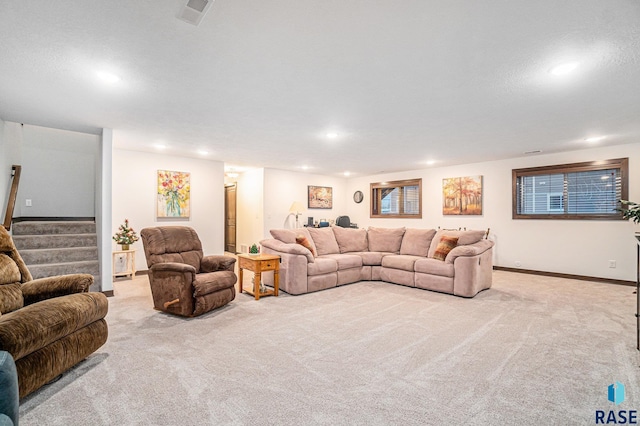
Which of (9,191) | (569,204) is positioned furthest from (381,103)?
(9,191)

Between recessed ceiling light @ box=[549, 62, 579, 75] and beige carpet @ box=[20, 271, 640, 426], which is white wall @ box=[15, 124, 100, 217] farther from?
recessed ceiling light @ box=[549, 62, 579, 75]

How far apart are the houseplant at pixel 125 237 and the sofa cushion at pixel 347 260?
358 cm

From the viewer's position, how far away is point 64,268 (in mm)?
4641

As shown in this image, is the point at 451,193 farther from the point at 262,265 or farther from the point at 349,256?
the point at 262,265

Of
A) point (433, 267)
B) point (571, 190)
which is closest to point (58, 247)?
point (433, 267)

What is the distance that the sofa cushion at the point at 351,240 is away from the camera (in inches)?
236

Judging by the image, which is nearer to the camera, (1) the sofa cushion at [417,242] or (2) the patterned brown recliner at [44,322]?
(2) the patterned brown recliner at [44,322]

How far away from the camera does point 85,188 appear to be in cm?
650

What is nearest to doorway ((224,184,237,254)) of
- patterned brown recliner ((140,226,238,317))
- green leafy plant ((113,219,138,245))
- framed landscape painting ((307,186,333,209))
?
framed landscape painting ((307,186,333,209))

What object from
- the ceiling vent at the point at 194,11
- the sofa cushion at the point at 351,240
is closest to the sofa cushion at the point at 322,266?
the sofa cushion at the point at 351,240

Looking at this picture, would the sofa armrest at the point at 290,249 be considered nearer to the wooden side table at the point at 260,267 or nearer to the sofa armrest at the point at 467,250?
the wooden side table at the point at 260,267

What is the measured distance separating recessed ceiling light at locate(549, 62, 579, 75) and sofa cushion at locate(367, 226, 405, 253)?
373 centimetres

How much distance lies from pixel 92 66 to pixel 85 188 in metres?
5.06

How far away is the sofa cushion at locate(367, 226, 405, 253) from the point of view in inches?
233
